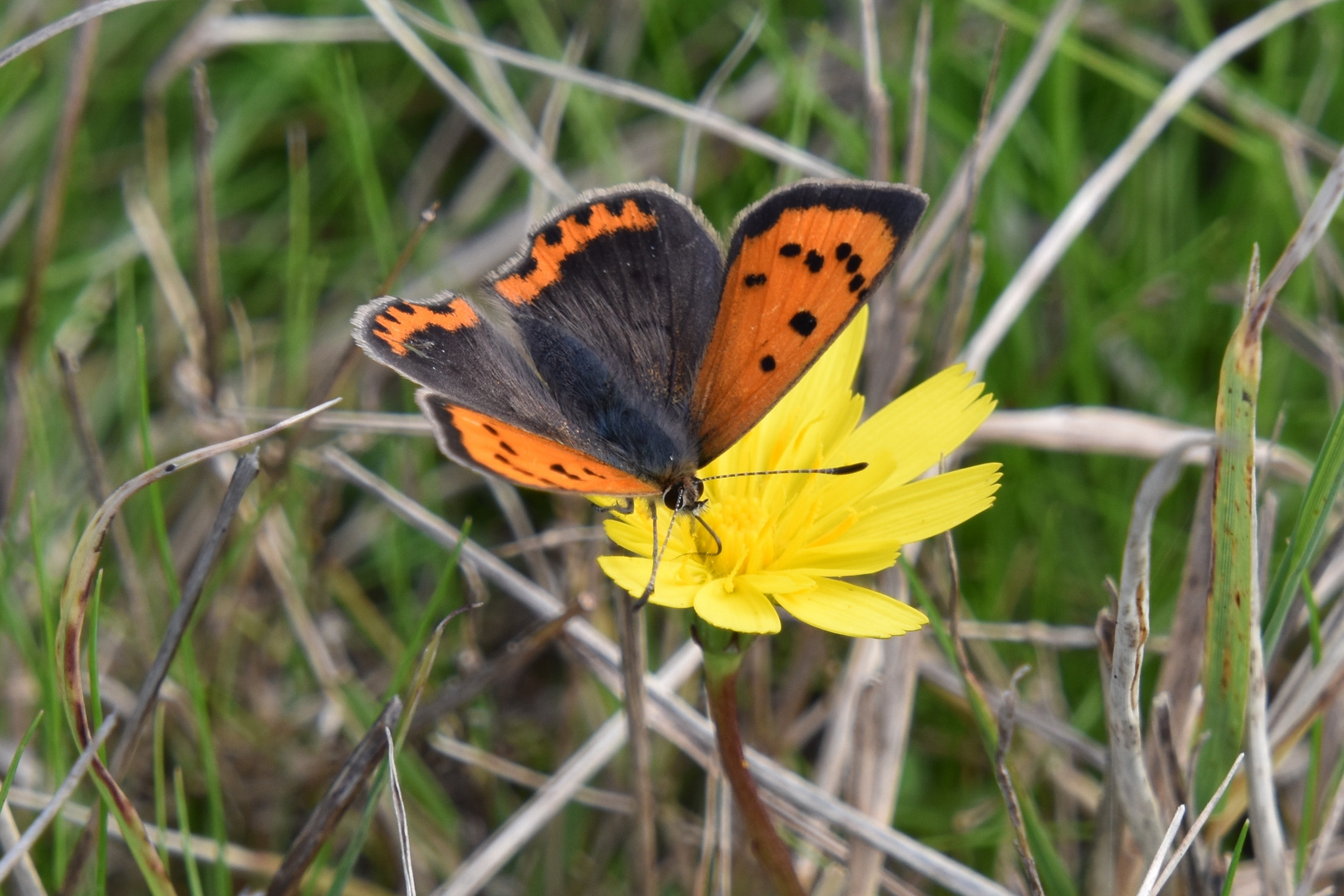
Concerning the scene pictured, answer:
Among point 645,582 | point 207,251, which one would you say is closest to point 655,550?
point 645,582

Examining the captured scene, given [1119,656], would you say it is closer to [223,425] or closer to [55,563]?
[223,425]

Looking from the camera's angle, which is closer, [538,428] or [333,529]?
[538,428]

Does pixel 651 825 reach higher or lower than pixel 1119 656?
lower

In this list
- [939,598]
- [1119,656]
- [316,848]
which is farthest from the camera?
[939,598]

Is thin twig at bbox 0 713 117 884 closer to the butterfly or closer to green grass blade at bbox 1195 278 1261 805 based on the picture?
the butterfly

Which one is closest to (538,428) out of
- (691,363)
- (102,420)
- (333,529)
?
(691,363)

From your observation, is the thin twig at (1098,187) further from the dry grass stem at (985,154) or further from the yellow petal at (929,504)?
the yellow petal at (929,504)

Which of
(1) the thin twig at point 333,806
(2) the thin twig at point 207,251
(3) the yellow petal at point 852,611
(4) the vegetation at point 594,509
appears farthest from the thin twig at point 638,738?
(2) the thin twig at point 207,251
